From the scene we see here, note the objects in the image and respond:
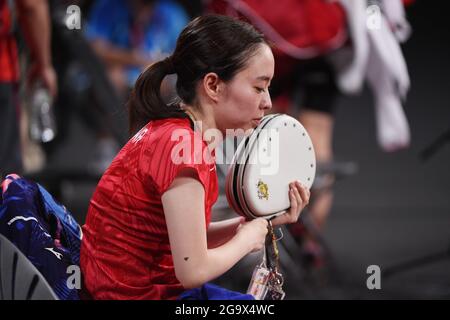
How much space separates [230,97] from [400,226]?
293 cm

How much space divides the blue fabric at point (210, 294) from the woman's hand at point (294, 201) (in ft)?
0.47

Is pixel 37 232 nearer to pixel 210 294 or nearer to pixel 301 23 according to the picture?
pixel 210 294

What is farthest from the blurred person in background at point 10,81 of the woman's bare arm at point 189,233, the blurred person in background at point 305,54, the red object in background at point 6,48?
the woman's bare arm at point 189,233

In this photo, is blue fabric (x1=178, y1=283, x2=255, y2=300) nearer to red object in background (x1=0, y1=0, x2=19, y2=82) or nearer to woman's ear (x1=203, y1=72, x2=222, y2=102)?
woman's ear (x1=203, y1=72, x2=222, y2=102)

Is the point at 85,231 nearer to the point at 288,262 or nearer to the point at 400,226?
the point at 288,262

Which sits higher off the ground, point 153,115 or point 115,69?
point 153,115

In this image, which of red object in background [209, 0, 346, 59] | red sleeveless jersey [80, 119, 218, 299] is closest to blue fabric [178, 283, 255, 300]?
red sleeveless jersey [80, 119, 218, 299]

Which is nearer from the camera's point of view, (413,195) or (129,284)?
(129,284)

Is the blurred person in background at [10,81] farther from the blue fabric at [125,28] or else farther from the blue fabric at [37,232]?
the blue fabric at [125,28]

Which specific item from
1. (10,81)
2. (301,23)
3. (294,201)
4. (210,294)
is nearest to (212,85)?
(294,201)

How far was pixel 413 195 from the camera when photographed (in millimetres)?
4824

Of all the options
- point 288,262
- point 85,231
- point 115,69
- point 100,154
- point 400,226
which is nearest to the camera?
point 85,231

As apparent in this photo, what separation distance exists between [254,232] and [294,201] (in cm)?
10
